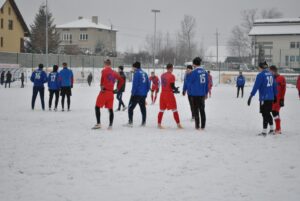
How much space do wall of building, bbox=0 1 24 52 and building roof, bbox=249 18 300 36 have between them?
47.0 metres

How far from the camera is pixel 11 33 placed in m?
69.8

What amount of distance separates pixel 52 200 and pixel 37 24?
82515mm

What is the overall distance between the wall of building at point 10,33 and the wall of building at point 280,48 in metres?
48.2

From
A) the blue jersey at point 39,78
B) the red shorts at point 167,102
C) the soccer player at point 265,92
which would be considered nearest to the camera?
the soccer player at point 265,92

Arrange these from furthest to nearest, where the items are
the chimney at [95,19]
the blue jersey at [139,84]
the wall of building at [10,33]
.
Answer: the chimney at [95,19] → the wall of building at [10,33] → the blue jersey at [139,84]

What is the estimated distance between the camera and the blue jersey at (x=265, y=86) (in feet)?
41.7

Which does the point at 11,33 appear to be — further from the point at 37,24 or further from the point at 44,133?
the point at 44,133

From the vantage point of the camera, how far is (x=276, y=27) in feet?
326

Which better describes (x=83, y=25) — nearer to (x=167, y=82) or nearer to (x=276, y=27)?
(x=276, y=27)

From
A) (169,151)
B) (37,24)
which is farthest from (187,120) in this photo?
(37,24)

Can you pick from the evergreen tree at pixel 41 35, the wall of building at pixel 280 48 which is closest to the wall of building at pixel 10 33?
the evergreen tree at pixel 41 35

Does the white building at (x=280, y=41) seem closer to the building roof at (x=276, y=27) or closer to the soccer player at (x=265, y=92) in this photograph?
the building roof at (x=276, y=27)

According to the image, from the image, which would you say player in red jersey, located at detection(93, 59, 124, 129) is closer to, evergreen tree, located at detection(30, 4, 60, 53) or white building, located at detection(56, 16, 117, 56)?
evergreen tree, located at detection(30, 4, 60, 53)

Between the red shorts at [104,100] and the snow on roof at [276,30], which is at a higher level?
the snow on roof at [276,30]
